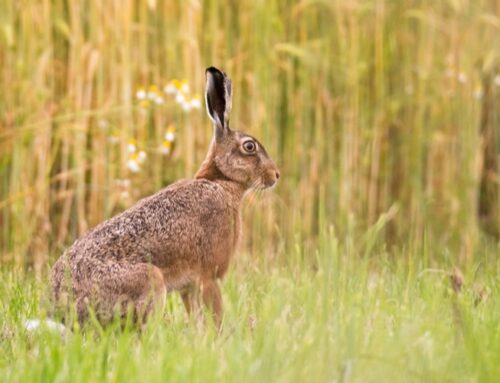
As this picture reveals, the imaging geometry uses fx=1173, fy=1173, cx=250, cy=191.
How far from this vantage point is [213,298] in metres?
4.82

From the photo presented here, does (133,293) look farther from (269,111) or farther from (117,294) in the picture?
(269,111)

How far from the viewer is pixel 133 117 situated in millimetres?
7676

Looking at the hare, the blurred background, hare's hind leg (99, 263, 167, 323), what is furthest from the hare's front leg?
the blurred background

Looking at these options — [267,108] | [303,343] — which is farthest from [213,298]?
[267,108]

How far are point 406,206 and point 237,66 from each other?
1.47m

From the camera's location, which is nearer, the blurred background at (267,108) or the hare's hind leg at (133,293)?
the hare's hind leg at (133,293)

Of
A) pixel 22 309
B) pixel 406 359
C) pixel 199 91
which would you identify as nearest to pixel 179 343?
pixel 406 359

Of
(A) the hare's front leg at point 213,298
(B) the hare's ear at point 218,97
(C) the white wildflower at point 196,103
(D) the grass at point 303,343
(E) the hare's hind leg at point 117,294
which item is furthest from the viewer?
(C) the white wildflower at point 196,103

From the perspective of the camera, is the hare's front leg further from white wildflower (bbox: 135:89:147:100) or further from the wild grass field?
white wildflower (bbox: 135:89:147:100)

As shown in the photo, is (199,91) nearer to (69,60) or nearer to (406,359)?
(69,60)

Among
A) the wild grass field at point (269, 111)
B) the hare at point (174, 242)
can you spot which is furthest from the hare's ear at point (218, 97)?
the wild grass field at point (269, 111)

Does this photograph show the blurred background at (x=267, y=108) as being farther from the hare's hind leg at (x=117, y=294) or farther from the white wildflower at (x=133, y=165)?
the hare's hind leg at (x=117, y=294)

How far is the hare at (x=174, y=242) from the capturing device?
14.4ft

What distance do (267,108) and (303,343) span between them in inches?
164
